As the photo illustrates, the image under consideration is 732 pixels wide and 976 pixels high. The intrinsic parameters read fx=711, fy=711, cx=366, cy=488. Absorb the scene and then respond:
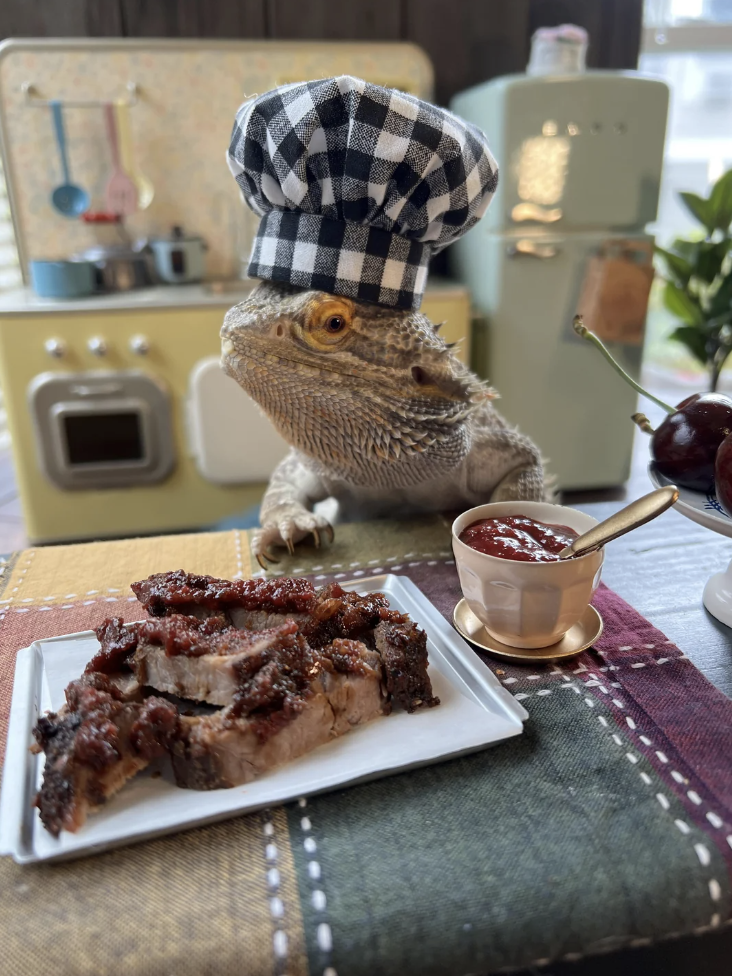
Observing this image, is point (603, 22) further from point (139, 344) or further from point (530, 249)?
point (139, 344)

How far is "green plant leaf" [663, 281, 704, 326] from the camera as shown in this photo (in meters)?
2.65

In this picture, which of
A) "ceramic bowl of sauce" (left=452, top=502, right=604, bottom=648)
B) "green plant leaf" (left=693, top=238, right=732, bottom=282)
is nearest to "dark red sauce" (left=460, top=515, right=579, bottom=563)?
"ceramic bowl of sauce" (left=452, top=502, right=604, bottom=648)

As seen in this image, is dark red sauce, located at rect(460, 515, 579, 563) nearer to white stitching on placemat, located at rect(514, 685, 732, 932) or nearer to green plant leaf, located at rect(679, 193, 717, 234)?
white stitching on placemat, located at rect(514, 685, 732, 932)

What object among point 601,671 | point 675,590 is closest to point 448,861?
point 601,671

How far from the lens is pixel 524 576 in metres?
0.66

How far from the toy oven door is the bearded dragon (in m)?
1.52

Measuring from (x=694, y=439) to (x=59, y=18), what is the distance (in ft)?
8.55

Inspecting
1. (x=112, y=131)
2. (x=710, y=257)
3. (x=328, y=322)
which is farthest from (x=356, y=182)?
(x=710, y=257)

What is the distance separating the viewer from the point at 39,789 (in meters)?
0.52

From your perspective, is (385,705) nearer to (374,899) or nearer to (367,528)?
(374,899)

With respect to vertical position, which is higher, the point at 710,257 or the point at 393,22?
the point at 393,22

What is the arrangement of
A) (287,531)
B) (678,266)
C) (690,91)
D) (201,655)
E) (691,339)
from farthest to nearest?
(690,91), (691,339), (678,266), (287,531), (201,655)

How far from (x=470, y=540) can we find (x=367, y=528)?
322 mm

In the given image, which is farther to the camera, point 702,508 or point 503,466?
point 503,466
